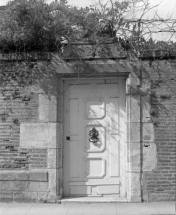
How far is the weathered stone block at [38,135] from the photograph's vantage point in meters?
6.19

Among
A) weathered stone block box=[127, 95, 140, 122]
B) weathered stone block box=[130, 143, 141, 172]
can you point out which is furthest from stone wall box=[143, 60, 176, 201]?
weathered stone block box=[127, 95, 140, 122]

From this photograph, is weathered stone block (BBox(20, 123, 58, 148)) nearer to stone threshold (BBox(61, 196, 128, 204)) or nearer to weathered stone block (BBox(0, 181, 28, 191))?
weathered stone block (BBox(0, 181, 28, 191))

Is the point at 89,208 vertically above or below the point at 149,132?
below

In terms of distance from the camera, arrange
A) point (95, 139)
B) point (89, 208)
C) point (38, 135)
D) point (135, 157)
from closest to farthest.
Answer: point (89, 208) → point (135, 157) → point (38, 135) → point (95, 139)

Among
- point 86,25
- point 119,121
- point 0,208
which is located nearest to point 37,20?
point 86,25

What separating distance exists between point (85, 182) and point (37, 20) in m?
3.22

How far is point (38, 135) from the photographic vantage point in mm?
6227

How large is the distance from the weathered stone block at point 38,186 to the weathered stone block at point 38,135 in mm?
694

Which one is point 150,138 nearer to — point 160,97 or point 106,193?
point 160,97

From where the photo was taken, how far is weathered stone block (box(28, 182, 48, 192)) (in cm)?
614

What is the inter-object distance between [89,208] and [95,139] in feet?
4.31

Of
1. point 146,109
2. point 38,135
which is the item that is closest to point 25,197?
point 38,135

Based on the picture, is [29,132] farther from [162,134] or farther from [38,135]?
[162,134]

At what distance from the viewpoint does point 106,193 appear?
6.31 m
